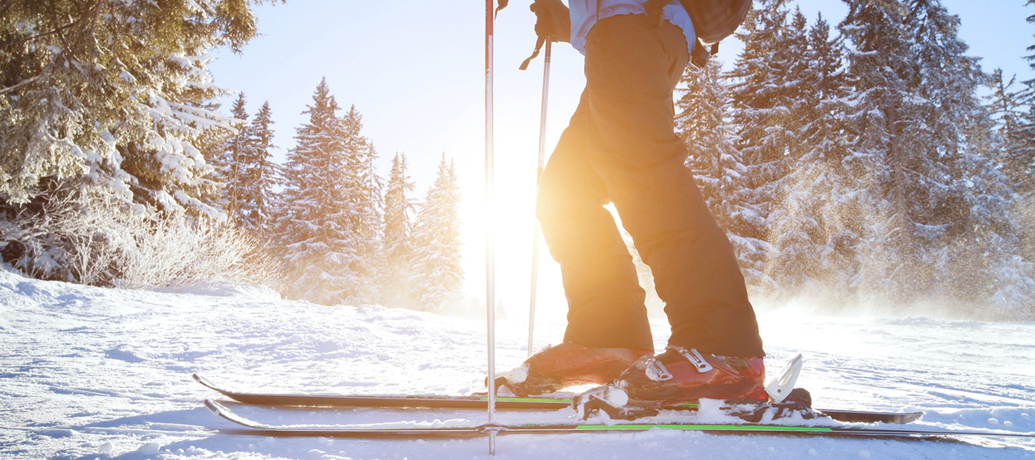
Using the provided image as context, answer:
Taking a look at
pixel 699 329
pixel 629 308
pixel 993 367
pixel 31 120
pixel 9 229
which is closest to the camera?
pixel 699 329

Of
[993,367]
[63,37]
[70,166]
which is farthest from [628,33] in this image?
[70,166]

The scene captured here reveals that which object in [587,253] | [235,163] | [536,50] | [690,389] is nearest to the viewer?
[690,389]

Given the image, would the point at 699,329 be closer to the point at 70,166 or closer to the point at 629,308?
the point at 629,308

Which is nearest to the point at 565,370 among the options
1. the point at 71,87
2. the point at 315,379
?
the point at 315,379

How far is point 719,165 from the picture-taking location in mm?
16375

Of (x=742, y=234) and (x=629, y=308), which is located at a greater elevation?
(x=742, y=234)

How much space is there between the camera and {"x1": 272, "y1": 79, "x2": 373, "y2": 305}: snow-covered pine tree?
2372 centimetres

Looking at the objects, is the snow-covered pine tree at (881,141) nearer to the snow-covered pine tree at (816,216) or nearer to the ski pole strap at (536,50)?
the snow-covered pine tree at (816,216)

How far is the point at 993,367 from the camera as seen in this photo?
330 centimetres

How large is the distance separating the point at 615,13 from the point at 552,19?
67cm

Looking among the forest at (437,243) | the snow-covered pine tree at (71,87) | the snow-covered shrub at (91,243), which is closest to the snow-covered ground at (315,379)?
the snow-covered pine tree at (71,87)

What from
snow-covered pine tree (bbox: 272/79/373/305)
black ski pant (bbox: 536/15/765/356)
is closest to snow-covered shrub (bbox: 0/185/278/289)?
black ski pant (bbox: 536/15/765/356)

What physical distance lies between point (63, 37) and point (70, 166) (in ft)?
4.48

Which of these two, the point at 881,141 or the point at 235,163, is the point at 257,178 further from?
the point at 881,141
